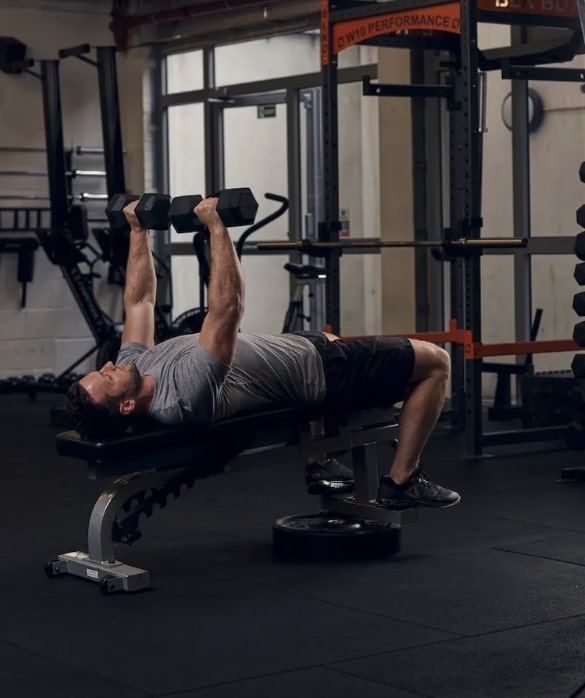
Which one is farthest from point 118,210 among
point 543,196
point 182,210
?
point 543,196

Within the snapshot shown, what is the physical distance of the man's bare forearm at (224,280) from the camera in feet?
10.7

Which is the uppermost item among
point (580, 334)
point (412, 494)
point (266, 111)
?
point (266, 111)

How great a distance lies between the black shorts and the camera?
3.54 metres

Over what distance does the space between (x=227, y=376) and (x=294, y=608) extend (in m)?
0.66

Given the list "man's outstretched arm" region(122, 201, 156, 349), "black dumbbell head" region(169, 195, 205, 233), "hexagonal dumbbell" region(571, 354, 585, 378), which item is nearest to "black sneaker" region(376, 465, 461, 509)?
"man's outstretched arm" region(122, 201, 156, 349)

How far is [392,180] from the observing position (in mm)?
7215

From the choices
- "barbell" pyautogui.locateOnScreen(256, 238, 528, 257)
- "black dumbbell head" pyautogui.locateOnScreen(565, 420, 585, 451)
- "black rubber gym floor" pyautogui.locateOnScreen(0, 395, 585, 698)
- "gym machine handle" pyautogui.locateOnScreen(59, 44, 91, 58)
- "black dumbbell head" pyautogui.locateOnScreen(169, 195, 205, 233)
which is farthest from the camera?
"gym machine handle" pyautogui.locateOnScreen(59, 44, 91, 58)

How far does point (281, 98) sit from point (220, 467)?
5393 mm

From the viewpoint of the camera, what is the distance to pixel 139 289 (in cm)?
365

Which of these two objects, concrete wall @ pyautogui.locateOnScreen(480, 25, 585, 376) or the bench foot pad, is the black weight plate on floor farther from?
concrete wall @ pyautogui.locateOnScreen(480, 25, 585, 376)

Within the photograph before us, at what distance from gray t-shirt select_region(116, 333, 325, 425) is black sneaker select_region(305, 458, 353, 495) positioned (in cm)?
35

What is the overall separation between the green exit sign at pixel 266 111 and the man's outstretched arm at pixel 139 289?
5045 mm

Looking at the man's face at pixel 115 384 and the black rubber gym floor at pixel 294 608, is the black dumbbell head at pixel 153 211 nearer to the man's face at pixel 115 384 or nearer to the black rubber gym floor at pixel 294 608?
the man's face at pixel 115 384

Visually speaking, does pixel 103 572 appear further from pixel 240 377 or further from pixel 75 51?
pixel 75 51
